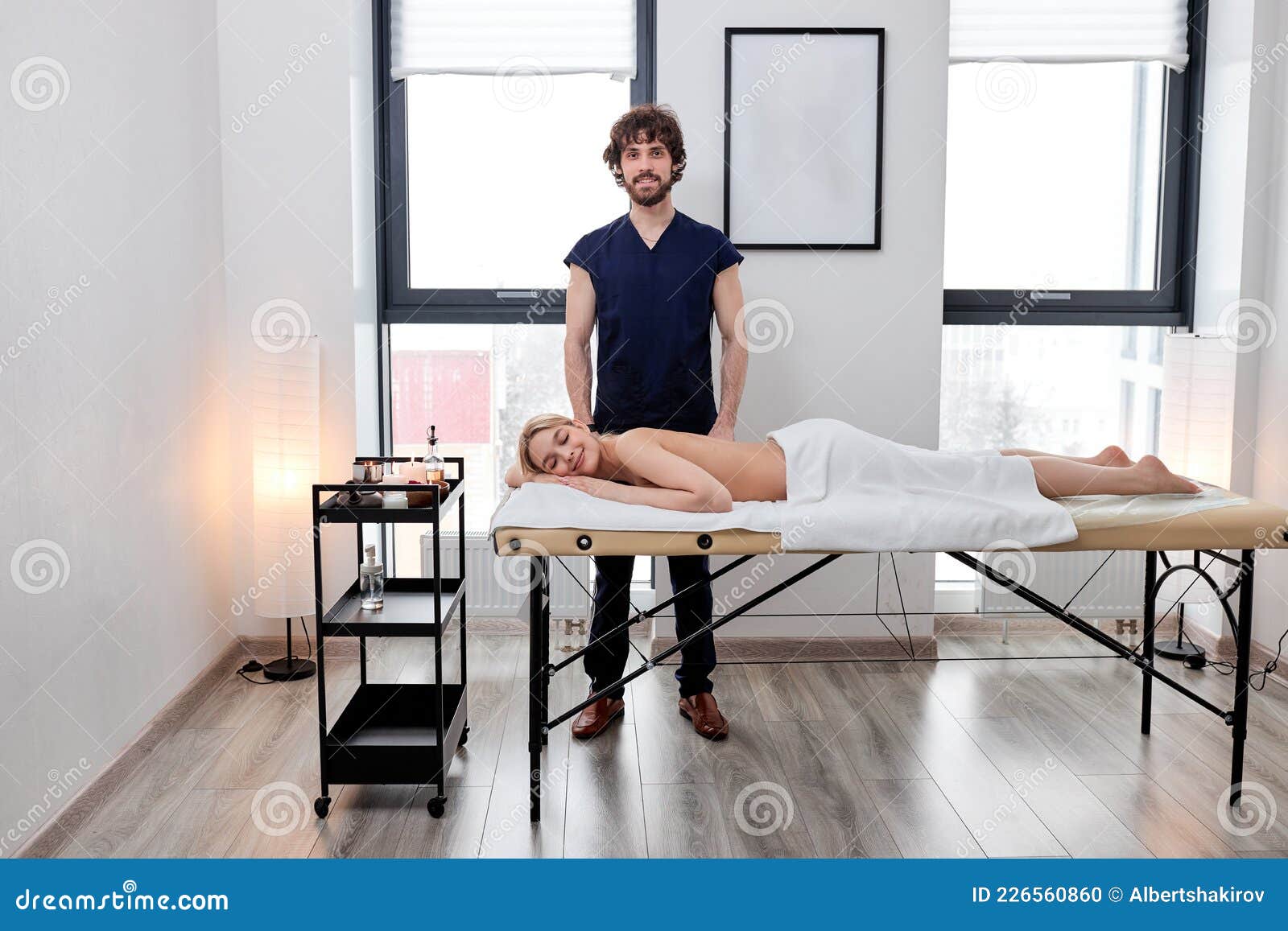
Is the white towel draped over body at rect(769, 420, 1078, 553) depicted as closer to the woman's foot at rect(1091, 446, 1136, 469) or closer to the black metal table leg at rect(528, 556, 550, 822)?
the woman's foot at rect(1091, 446, 1136, 469)

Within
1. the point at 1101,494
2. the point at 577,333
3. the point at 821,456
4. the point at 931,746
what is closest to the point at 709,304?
the point at 577,333

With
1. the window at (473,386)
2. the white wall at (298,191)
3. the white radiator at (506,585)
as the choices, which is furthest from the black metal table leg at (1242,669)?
the white wall at (298,191)

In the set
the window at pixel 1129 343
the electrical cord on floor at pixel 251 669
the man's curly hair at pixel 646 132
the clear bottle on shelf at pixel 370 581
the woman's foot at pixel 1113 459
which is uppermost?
the man's curly hair at pixel 646 132

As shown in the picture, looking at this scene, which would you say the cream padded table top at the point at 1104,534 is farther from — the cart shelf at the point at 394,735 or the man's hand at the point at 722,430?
the man's hand at the point at 722,430

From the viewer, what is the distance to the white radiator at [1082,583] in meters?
3.45

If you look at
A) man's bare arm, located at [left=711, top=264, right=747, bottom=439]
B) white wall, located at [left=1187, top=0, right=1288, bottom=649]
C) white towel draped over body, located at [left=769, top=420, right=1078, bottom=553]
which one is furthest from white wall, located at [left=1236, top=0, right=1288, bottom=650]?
man's bare arm, located at [left=711, top=264, right=747, bottom=439]

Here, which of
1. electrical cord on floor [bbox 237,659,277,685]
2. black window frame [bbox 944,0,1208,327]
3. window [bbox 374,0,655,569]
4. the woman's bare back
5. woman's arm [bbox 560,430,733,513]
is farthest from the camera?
black window frame [bbox 944,0,1208,327]

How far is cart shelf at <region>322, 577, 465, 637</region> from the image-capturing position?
2.24 m

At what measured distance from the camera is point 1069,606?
348 centimetres

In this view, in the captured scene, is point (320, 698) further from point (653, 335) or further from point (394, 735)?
point (653, 335)

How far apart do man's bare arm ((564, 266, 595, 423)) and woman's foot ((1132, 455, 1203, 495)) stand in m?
1.36

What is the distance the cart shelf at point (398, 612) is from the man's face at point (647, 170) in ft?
3.59

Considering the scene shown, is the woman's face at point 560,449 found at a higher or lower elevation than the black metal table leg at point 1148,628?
higher

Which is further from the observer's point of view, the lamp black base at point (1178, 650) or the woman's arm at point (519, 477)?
the lamp black base at point (1178, 650)
